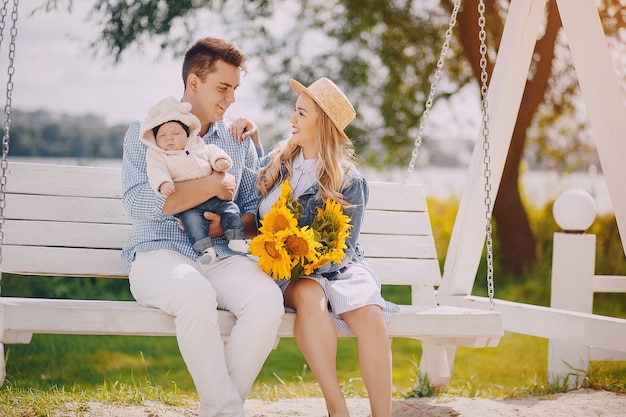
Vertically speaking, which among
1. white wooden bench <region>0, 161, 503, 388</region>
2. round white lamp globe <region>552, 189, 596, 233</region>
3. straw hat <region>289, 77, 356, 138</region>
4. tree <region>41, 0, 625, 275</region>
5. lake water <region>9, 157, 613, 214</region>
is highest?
tree <region>41, 0, 625, 275</region>

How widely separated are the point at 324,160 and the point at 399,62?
4976 mm

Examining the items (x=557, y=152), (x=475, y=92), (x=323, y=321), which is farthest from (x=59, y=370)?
(x=557, y=152)

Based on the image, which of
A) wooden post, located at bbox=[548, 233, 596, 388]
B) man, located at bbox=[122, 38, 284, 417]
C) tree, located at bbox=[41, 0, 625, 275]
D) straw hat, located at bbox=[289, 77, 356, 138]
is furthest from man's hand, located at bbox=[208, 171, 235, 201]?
tree, located at bbox=[41, 0, 625, 275]

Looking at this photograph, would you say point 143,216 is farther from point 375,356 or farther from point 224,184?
point 375,356

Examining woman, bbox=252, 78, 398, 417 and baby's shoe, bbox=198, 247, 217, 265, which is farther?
baby's shoe, bbox=198, 247, 217, 265

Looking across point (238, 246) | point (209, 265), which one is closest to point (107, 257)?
point (209, 265)

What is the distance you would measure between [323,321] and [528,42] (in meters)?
1.79

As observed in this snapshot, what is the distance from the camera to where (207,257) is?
313 centimetres

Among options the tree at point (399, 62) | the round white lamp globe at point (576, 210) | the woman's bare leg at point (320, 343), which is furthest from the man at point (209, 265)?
the tree at point (399, 62)

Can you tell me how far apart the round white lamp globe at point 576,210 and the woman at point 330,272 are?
1.59 meters

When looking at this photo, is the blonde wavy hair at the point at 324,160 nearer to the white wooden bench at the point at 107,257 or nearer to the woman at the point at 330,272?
the woman at the point at 330,272

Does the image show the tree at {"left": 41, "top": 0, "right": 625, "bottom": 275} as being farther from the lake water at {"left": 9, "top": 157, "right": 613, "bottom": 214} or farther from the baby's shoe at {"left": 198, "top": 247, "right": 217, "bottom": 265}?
the baby's shoe at {"left": 198, "top": 247, "right": 217, "bottom": 265}

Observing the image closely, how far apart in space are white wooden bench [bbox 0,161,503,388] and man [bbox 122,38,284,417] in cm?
10

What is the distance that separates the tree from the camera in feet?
23.9
